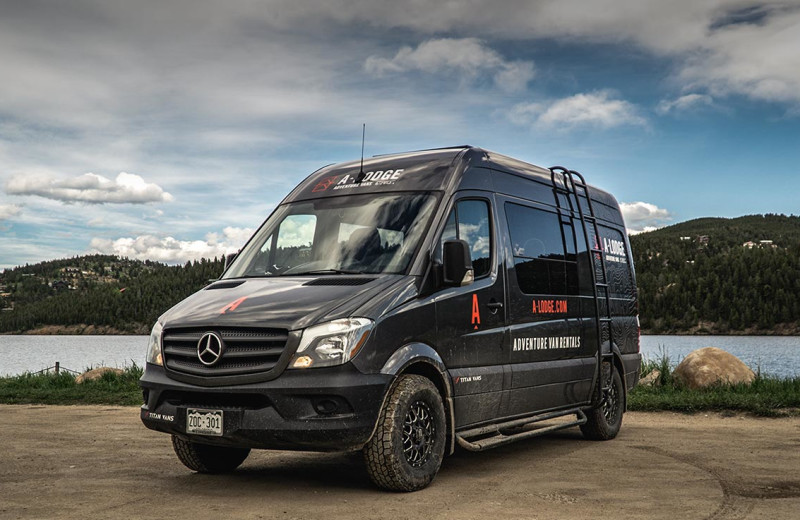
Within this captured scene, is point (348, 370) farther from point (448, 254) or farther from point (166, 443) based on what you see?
point (166, 443)

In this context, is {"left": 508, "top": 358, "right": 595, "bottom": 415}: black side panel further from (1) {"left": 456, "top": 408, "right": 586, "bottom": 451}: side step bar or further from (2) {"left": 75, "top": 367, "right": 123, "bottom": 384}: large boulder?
(2) {"left": 75, "top": 367, "right": 123, "bottom": 384}: large boulder

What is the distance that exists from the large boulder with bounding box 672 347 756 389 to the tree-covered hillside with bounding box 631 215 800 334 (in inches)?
4488

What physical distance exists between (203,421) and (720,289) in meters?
136

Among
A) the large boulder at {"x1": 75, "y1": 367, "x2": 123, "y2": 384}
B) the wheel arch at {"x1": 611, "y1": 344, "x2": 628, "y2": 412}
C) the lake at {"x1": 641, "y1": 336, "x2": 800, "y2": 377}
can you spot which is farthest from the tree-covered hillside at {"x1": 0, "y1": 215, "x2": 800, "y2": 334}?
the wheel arch at {"x1": 611, "y1": 344, "x2": 628, "y2": 412}

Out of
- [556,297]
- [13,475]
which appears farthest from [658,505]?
[13,475]

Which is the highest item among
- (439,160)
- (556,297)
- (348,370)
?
(439,160)

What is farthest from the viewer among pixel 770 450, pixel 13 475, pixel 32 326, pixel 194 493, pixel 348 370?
pixel 32 326

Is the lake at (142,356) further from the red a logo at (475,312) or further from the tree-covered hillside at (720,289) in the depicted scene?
the tree-covered hillside at (720,289)

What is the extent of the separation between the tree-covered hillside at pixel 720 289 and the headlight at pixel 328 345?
4906 inches

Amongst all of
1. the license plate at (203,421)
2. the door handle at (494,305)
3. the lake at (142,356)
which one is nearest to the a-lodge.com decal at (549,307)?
the door handle at (494,305)

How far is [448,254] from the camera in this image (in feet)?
23.3

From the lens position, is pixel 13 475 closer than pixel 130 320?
Yes

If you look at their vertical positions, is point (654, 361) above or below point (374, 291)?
below

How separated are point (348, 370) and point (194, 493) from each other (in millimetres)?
1725
